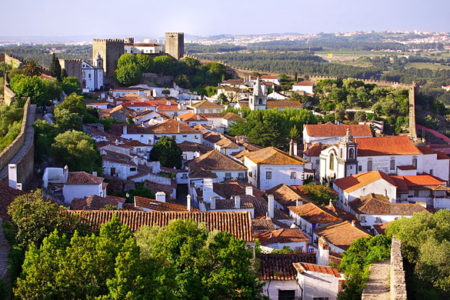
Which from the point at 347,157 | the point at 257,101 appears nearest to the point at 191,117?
the point at 257,101

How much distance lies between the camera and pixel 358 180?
27.1 m

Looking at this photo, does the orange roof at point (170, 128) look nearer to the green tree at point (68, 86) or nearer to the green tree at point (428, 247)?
the green tree at point (68, 86)

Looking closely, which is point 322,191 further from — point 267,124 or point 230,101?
point 230,101

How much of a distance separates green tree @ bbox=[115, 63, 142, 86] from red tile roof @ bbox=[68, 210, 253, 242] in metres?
38.4

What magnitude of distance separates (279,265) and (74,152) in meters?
11.3

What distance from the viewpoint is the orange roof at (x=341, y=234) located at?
17.5 meters

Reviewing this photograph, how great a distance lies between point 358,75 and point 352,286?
291 feet

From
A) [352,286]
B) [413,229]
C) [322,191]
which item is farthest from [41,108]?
[352,286]

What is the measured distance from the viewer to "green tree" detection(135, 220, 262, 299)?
336 inches

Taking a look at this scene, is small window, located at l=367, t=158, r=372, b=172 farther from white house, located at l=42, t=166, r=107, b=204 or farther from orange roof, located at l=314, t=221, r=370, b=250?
white house, located at l=42, t=166, r=107, b=204

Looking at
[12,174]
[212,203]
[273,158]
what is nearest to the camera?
[12,174]

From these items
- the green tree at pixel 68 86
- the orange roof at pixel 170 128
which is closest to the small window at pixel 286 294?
the orange roof at pixel 170 128

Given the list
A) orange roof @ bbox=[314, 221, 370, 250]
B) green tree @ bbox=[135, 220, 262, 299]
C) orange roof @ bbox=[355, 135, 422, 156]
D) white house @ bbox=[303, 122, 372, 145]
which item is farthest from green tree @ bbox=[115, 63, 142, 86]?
green tree @ bbox=[135, 220, 262, 299]

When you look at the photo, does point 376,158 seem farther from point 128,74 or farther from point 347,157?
point 128,74
